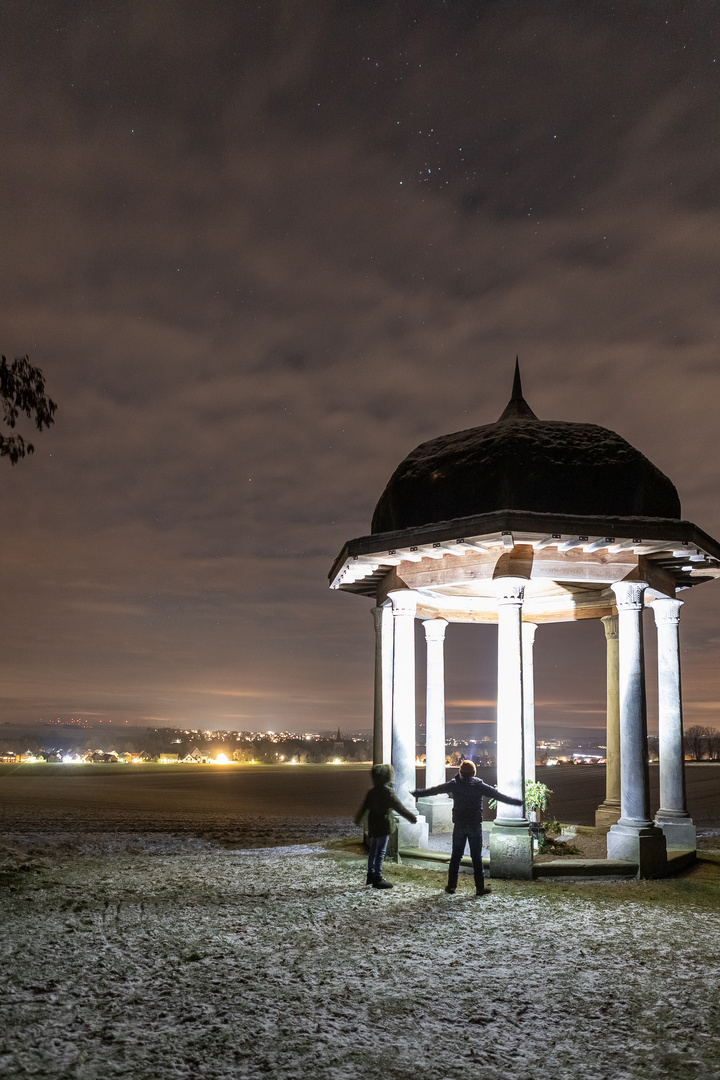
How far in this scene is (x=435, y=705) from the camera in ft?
64.2

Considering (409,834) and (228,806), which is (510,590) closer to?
(409,834)

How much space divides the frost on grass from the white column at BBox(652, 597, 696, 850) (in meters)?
4.20

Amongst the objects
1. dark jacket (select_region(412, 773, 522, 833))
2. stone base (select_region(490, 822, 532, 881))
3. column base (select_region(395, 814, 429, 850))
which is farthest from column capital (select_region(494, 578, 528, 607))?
column base (select_region(395, 814, 429, 850))

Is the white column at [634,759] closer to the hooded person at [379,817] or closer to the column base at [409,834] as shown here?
the column base at [409,834]

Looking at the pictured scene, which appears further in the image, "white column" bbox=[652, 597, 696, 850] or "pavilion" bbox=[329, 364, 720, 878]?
"white column" bbox=[652, 597, 696, 850]

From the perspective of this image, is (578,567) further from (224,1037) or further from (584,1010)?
(224,1037)

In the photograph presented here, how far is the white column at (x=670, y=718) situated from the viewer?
55.3 ft

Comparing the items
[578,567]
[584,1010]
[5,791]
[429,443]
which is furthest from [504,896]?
[5,791]

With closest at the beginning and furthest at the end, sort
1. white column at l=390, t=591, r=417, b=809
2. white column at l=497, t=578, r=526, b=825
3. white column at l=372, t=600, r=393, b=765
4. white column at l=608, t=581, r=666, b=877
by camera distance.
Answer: white column at l=497, t=578, r=526, b=825
white column at l=608, t=581, r=666, b=877
white column at l=390, t=591, r=417, b=809
white column at l=372, t=600, r=393, b=765

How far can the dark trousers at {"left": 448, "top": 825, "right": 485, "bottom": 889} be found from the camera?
39.5 feet

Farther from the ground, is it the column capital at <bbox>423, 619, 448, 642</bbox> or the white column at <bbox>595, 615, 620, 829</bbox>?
the column capital at <bbox>423, 619, 448, 642</bbox>

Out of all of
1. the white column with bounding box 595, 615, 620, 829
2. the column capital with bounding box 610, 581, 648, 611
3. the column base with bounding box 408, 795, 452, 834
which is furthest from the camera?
the white column with bounding box 595, 615, 620, 829

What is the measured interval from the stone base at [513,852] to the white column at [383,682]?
495 centimetres

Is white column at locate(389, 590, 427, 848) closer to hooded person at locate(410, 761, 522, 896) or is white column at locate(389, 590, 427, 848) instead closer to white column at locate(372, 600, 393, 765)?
white column at locate(372, 600, 393, 765)
